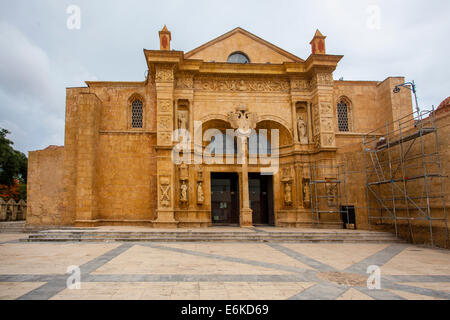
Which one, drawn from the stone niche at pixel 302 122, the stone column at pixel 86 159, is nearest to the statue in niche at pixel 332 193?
the stone niche at pixel 302 122

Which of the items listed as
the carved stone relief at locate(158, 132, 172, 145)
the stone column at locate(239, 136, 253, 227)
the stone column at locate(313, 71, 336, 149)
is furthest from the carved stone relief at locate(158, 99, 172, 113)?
the stone column at locate(313, 71, 336, 149)

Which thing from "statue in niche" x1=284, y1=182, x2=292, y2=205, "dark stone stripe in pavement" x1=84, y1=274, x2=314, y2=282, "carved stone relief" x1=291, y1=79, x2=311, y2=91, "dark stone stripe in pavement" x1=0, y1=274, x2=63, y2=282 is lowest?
"dark stone stripe in pavement" x1=84, y1=274, x2=314, y2=282

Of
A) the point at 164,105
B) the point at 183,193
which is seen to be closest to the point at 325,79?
the point at 164,105

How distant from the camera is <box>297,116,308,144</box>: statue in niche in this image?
19.9 metres

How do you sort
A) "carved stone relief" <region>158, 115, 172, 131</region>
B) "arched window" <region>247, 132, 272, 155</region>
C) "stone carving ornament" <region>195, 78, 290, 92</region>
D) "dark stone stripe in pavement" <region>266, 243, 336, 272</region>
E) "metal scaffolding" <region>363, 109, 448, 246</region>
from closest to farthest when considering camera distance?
"dark stone stripe in pavement" <region>266, 243, 336, 272</region> → "metal scaffolding" <region>363, 109, 448, 246</region> → "carved stone relief" <region>158, 115, 172, 131</region> → "stone carving ornament" <region>195, 78, 290, 92</region> → "arched window" <region>247, 132, 272, 155</region>

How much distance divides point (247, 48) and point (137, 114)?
910cm

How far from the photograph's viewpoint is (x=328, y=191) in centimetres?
1844

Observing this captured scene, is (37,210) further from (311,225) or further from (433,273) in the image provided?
(433,273)

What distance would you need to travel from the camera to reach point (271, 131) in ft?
69.6

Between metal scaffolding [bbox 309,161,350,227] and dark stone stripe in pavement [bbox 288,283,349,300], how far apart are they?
11953mm

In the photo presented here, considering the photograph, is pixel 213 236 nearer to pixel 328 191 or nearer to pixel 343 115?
pixel 328 191

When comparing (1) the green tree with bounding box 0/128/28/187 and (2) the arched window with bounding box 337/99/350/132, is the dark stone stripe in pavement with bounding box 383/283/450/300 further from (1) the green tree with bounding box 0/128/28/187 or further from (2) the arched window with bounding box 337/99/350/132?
(1) the green tree with bounding box 0/128/28/187

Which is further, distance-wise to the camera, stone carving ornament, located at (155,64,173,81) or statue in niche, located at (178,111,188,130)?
statue in niche, located at (178,111,188,130)
